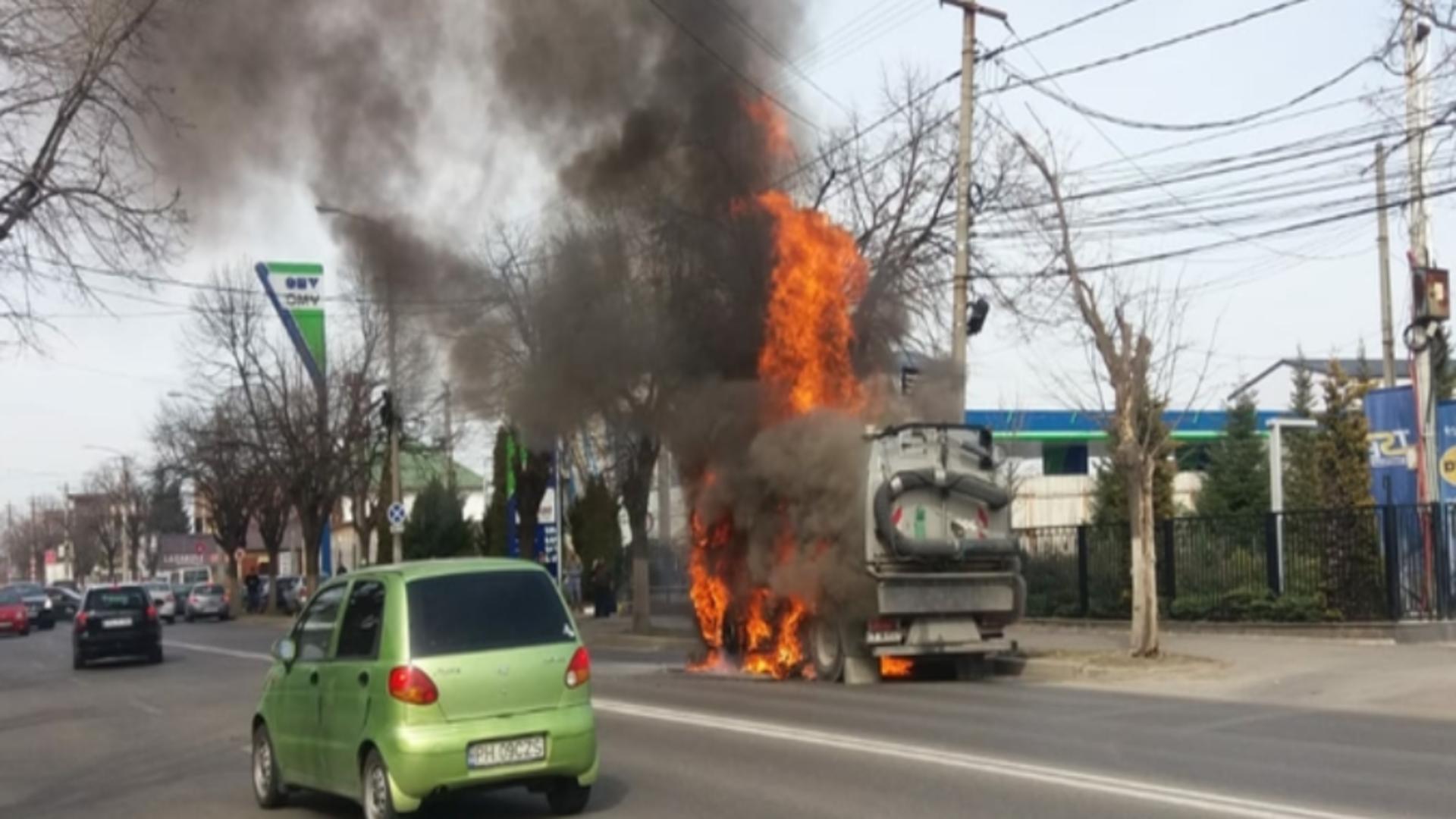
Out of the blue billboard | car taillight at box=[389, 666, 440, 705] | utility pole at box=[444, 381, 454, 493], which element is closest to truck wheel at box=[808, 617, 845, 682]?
the blue billboard

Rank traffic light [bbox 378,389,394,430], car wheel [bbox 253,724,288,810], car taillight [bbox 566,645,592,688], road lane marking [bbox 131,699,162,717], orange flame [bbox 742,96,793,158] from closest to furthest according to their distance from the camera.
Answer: car taillight [bbox 566,645,592,688], car wheel [bbox 253,724,288,810], road lane marking [bbox 131,699,162,717], orange flame [bbox 742,96,793,158], traffic light [bbox 378,389,394,430]

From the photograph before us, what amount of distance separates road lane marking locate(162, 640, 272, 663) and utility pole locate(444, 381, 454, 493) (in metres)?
6.56

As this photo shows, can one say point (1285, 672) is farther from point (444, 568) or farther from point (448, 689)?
point (448, 689)

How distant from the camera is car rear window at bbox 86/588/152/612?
30.4 meters

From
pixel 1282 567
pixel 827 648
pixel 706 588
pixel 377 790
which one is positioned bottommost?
pixel 377 790

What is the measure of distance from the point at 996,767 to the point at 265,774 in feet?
17.4

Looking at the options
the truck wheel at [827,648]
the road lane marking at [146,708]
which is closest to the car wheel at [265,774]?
the road lane marking at [146,708]

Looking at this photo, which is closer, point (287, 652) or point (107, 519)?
point (287, 652)

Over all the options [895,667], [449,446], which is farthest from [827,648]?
[449,446]

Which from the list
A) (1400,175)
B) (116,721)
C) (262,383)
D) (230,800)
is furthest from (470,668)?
(262,383)

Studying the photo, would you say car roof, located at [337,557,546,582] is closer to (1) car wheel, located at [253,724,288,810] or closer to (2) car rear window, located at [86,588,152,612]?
(1) car wheel, located at [253,724,288,810]

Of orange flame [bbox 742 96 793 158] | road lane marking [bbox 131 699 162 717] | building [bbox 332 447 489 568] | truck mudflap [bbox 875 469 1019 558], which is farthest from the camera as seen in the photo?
building [bbox 332 447 489 568]

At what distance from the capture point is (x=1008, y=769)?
37.2 feet

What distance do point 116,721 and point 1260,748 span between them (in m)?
13.4
